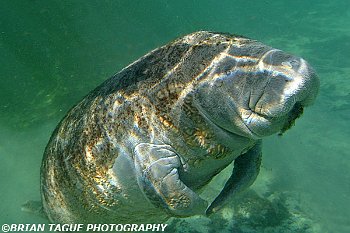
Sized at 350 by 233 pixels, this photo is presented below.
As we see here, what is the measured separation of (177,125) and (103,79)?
14843mm

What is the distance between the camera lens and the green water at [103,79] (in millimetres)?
10039

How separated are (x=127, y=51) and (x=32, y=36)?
5162 millimetres

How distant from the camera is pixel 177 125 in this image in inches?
113

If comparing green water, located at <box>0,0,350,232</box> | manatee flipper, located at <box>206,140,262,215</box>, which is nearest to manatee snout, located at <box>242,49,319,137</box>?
manatee flipper, located at <box>206,140,262,215</box>

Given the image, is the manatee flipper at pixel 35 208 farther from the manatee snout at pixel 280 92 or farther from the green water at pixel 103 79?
the manatee snout at pixel 280 92

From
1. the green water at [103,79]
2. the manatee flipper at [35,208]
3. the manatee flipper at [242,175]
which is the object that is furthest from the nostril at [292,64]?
the green water at [103,79]

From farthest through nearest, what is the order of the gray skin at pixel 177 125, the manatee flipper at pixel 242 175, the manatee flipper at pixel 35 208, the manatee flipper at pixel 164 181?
the manatee flipper at pixel 35 208, the manatee flipper at pixel 242 175, the manatee flipper at pixel 164 181, the gray skin at pixel 177 125

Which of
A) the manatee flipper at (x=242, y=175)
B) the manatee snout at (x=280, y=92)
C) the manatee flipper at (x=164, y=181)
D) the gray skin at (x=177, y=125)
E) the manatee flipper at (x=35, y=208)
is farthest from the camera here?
the manatee flipper at (x=35, y=208)

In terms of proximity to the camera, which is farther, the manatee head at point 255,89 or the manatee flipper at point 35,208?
the manatee flipper at point 35,208

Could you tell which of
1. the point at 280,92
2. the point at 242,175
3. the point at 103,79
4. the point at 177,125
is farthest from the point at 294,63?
the point at 103,79

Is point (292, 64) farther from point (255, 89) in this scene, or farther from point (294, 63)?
point (255, 89)

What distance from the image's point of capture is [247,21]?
36094 mm

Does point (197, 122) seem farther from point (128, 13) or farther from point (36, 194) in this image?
point (128, 13)

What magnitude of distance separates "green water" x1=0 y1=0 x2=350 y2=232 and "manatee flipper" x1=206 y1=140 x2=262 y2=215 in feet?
14.1
